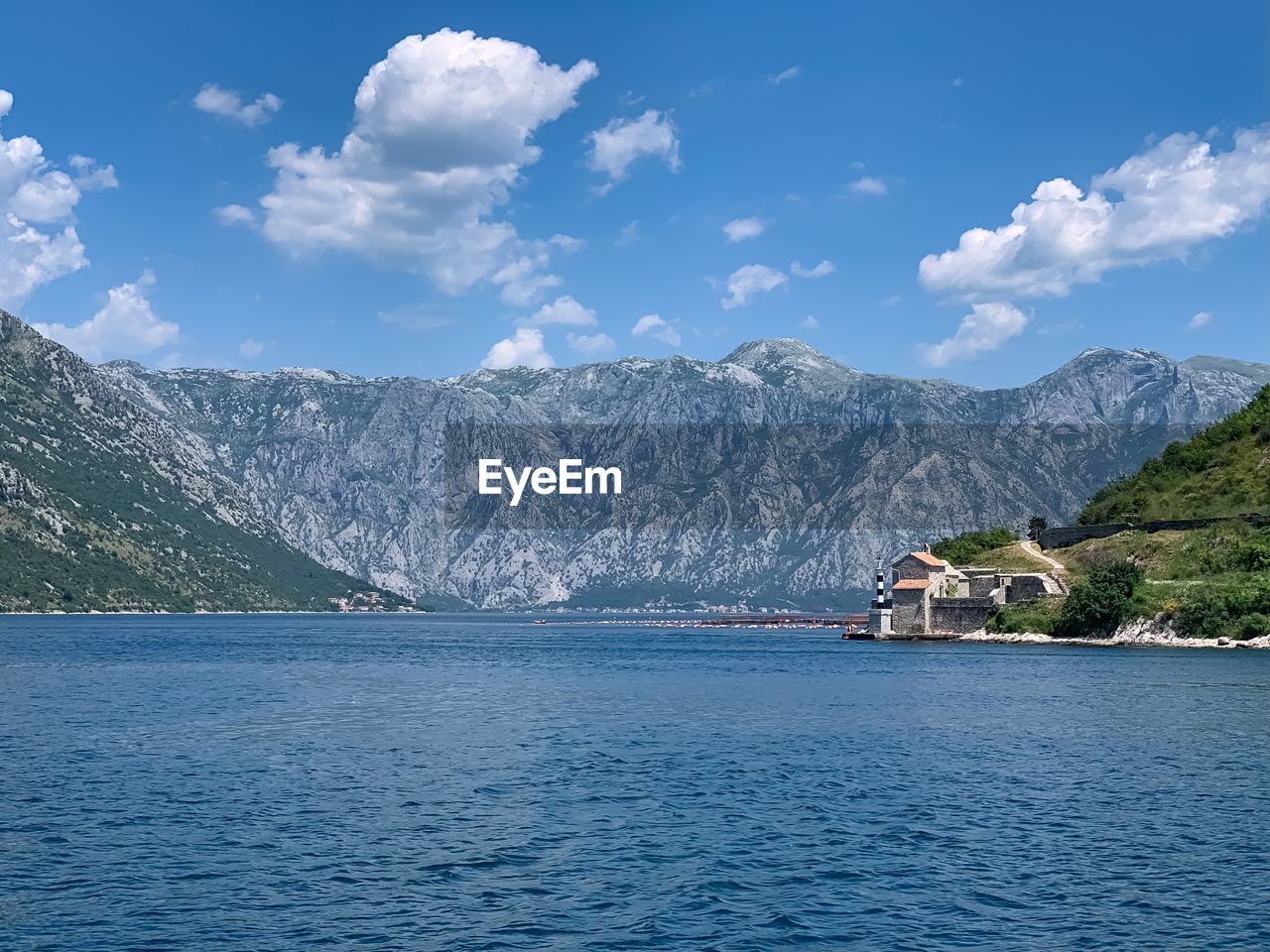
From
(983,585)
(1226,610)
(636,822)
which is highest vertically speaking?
(983,585)

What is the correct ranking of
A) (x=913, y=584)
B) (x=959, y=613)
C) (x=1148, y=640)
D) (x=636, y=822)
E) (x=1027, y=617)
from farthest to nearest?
(x=913, y=584) → (x=959, y=613) → (x=1027, y=617) → (x=1148, y=640) → (x=636, y=822)

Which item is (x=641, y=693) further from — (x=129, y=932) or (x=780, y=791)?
(x=129, y=932)

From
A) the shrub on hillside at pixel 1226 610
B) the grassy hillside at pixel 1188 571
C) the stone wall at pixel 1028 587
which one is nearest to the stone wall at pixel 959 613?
the grassy hillside at pixel 1188 571

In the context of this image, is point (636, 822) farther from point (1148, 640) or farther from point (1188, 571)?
point (1188, 571)

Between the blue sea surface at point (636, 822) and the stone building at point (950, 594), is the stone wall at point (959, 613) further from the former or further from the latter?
the blue sea surface at point (636, 822)

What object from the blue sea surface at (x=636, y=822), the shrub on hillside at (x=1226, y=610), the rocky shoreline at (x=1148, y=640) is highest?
the shrub on hillside at (x=1226, y=610)

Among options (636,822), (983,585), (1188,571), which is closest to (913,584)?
(983,585)
